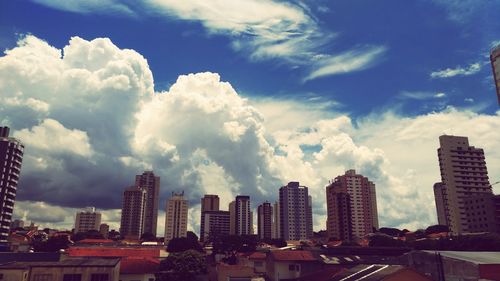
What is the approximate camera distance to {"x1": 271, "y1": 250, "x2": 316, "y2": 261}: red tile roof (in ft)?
242

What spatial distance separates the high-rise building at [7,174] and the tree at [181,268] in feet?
217

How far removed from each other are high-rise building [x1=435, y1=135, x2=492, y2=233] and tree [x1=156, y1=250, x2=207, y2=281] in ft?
342

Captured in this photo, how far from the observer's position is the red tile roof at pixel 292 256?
73.8m

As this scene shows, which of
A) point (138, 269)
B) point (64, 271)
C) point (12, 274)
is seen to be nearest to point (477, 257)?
point (64, 271)

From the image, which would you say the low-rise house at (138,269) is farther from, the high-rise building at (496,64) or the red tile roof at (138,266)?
the high-rise building at (496,64)

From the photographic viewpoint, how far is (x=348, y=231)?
17862 centimetres

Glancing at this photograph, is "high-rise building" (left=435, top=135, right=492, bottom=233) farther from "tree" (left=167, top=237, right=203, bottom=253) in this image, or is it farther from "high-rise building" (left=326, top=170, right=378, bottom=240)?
"tree" (left=167, top=237, right=203, bottom=253)

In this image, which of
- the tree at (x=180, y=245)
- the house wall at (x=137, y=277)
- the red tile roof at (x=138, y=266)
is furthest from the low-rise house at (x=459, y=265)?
the tree at (x=180, y=245)

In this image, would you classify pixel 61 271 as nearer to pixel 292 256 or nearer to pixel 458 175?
pixel 292 256

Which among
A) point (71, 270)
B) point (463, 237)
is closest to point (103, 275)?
point (71, 270)

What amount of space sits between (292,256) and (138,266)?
30.4 metres

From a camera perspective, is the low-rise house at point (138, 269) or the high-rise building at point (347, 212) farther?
the high-rise building at point (347, 212)

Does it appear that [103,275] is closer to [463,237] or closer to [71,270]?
[71,270]

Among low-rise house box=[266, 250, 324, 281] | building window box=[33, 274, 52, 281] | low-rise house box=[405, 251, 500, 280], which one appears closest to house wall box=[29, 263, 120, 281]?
building window box=[33, 274, 52, 281]
